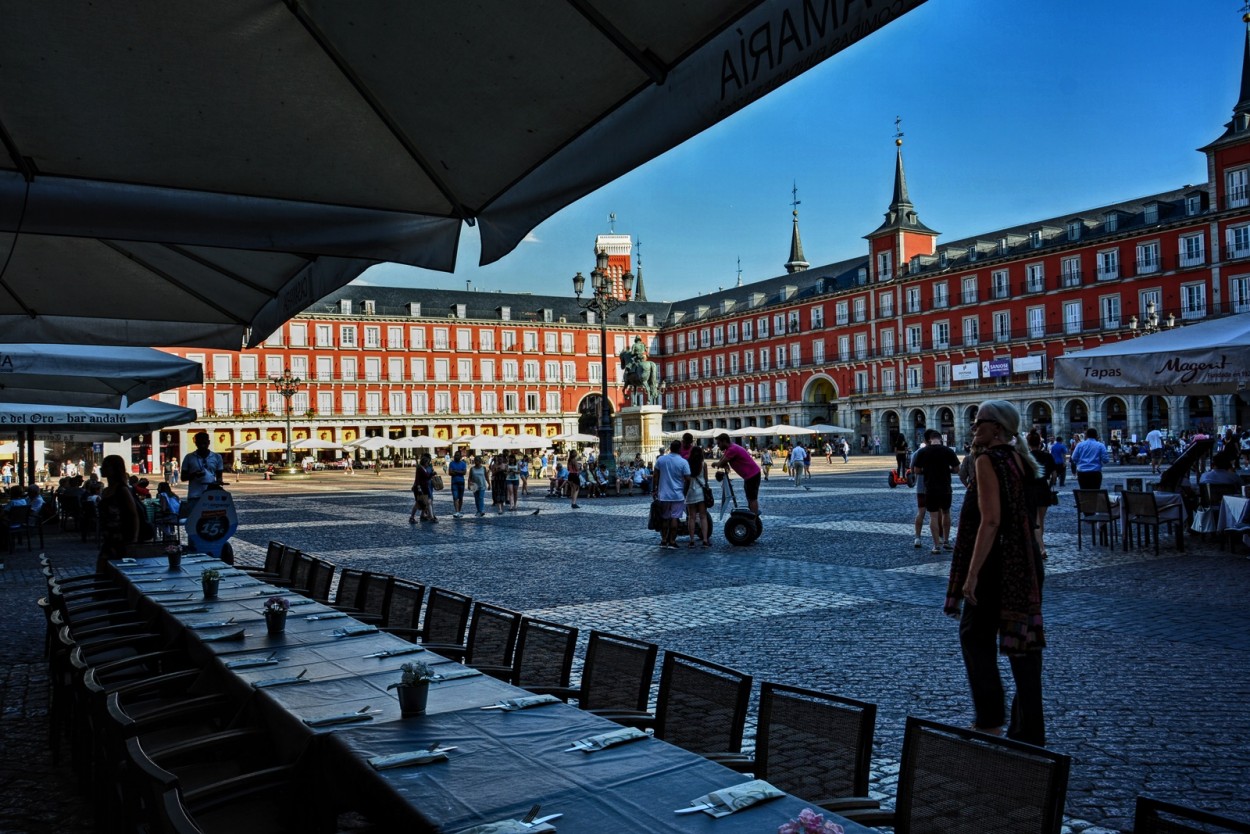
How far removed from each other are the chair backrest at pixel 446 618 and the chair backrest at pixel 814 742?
2.30 m

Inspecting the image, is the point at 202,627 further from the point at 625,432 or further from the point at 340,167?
the point at 625,432

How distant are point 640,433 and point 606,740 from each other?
29286mm

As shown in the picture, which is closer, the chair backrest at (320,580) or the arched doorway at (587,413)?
the chair backrest at (320,580)

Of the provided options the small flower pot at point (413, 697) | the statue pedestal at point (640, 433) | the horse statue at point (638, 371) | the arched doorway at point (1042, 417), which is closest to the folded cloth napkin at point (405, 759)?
the small flower pot at point (413, 697)

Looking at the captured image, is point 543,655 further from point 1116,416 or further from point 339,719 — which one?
point 1116,416

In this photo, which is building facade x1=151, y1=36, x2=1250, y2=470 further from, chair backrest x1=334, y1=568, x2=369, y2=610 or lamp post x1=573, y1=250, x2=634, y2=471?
chair backrest x1=334, y1=568, x2=369, y2=610

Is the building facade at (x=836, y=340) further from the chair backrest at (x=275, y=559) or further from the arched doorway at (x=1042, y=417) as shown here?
the chair backrest at (x=275, y=559)

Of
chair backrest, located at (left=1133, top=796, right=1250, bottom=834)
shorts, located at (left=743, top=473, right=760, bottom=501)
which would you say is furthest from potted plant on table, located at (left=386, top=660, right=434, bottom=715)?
shorts, located at (left=743, top=473, right=760, bottom=501)

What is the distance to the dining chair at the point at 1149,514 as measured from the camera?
36.5 feet

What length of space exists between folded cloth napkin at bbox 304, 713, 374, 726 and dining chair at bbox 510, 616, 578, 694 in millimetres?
1166

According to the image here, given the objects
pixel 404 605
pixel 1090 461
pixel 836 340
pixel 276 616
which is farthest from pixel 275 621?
pixel 836 340

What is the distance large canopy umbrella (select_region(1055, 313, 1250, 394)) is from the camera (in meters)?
8.73

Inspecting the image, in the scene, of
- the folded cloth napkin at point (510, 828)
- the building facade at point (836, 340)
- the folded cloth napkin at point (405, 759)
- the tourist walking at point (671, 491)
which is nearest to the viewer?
the folded cloth napkin at point (510, 828)

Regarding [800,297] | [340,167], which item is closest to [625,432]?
[340,167]
